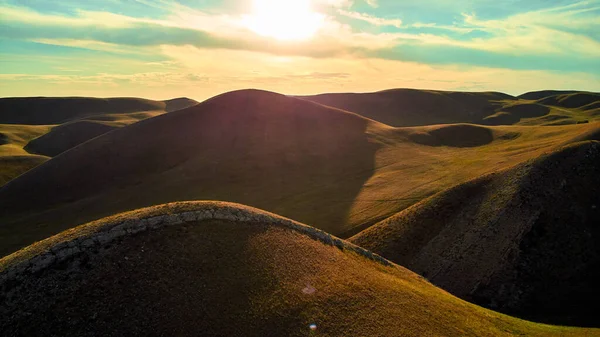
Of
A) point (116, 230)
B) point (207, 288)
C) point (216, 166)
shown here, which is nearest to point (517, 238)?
point (207, 288)

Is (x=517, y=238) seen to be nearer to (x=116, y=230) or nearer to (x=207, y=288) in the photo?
(x=207, y=288)

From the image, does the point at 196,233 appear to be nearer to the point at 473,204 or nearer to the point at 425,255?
the point at 425,255

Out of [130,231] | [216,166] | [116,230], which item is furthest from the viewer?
[216,166]

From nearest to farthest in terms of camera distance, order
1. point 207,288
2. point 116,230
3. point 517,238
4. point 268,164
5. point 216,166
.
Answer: point 207,288
point 116,230
point 517,238
point 268,164
point 216,166

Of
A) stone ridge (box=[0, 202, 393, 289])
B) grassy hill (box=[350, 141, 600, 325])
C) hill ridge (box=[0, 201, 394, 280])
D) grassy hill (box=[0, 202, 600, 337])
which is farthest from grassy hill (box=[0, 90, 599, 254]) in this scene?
grassy hill (box=[0, 202, 600, 337])

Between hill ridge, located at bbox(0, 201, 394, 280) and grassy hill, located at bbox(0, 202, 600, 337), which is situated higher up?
hill ridge, located at bbox(0, 201, 394, 280)

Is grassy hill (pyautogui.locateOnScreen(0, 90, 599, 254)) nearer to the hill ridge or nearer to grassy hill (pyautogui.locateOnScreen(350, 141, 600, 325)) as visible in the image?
grassy hill (pyautogui.locateOnScreen(350, 141, 600, 325))

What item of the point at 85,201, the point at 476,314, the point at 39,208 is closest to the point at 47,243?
the point at 476,314

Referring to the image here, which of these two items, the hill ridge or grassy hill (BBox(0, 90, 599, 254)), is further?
grassy hill (BBox(0, 90, 599, 254))
